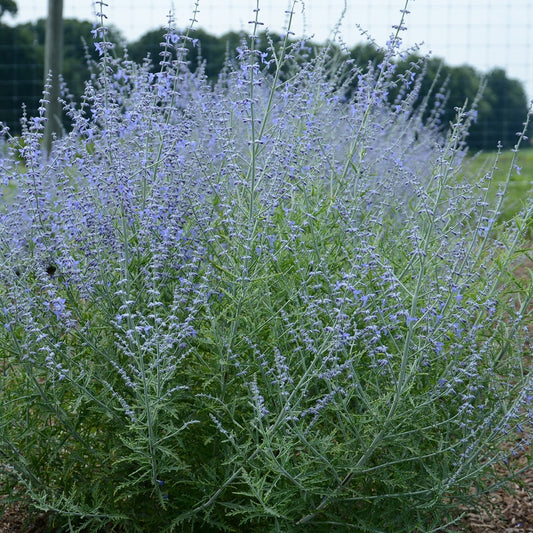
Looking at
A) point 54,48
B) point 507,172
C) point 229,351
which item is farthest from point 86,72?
point 229,351

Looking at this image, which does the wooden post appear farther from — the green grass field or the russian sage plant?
the russian sage plant

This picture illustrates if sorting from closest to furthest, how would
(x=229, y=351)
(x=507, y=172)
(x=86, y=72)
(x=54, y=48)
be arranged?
(x=229, y=351) < (x=507, y=172) < (x=54, y=48) < (x=86, y=72)

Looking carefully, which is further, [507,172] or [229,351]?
[507,172]

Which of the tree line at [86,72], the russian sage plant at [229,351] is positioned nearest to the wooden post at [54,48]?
the tree line at [86,72]

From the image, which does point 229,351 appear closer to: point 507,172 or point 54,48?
point 507,172

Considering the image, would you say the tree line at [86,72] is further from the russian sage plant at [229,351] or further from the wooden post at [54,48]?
the russian sage plant at [229,351]

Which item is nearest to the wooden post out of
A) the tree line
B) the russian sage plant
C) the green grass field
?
the tree line

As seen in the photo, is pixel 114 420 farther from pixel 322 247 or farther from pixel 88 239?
pixel 322 247

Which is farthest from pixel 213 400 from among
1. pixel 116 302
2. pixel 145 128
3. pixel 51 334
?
pixel 145 128

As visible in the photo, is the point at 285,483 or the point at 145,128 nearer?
the point at 285,483

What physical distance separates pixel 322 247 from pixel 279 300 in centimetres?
26

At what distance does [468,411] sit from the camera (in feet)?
9.19

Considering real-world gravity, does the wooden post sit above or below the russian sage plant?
above

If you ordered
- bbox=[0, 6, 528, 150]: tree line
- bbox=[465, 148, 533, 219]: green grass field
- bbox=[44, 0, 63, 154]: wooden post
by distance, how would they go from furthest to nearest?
bbox=[0, 6, 528, 150]: tree line, bbox=[44, 0, 63, 154]: wooden post, bbox=[465, 148, 533, 219]: green grass field
